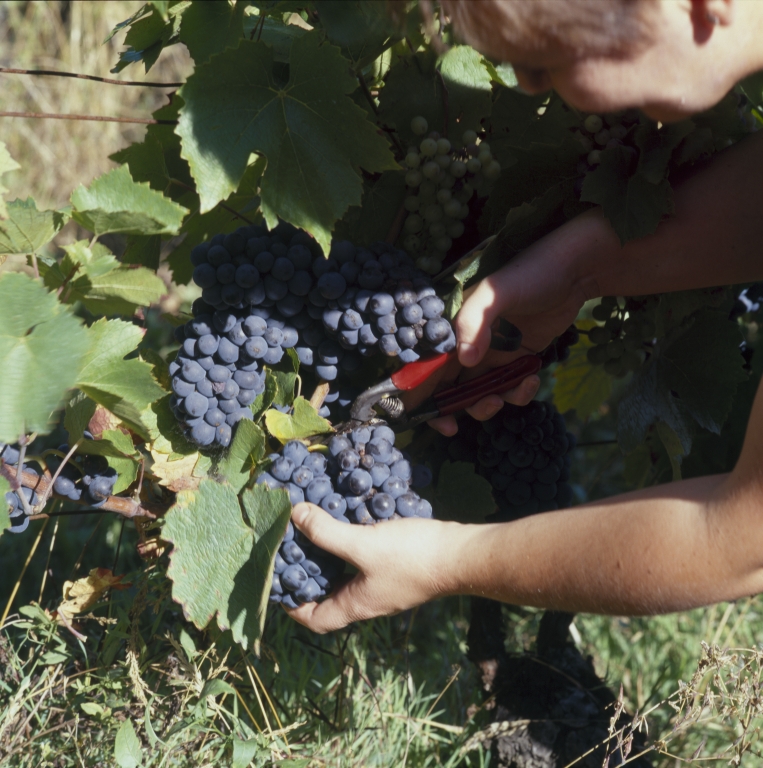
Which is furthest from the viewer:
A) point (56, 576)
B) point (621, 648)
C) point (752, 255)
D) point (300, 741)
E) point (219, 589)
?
point (56, 576)

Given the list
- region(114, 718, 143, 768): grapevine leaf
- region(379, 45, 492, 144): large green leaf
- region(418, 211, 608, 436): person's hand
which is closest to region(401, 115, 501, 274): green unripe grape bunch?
region(379, 45, 492, 144): large green leaf

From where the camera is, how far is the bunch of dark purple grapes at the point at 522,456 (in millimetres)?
1286

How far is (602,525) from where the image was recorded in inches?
36.1

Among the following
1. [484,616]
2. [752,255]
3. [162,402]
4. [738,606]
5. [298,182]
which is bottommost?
[738,606]

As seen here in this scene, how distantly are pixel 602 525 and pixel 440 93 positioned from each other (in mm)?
730

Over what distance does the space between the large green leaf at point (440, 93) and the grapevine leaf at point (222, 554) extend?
25.5 inches

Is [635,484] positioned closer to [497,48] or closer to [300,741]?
[300,741]

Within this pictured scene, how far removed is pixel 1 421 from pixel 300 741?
96 cm

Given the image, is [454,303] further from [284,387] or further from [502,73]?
[502,73]

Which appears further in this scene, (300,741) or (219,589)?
(300,741)

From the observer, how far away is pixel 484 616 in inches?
61.0

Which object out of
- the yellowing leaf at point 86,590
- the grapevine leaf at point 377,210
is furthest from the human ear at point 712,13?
the yellowing leaf at point 86,590

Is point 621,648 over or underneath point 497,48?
underneath

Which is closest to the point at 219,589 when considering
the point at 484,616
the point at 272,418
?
the point at 272,418
